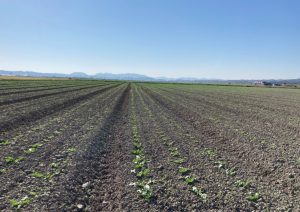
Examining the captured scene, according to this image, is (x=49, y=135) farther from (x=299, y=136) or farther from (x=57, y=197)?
(x=299, y=136)

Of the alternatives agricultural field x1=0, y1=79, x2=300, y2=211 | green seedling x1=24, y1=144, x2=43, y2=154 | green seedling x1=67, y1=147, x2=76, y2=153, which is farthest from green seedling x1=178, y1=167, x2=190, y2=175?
green seedling x1=24, y1=144, x2=43, y2=154

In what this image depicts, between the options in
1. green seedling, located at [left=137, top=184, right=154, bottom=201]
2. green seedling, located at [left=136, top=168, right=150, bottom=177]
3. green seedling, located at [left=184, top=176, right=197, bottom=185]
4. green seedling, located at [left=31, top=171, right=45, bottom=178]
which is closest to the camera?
green seedling, located at [left=137, top=184, right=154, bottom=201]

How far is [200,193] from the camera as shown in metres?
7.31

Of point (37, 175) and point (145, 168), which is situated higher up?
point (37, 175)

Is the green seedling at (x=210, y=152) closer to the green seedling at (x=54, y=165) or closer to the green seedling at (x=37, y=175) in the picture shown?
the green seedling at (x=54, y=165)

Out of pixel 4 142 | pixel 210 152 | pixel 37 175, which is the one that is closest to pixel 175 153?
pixel 210 152

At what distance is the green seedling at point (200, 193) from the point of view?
706 cm

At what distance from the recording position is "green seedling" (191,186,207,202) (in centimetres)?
706

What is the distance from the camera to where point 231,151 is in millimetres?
11719

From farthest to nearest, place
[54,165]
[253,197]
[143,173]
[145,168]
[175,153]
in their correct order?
[175,153] → [145,168] → [54,165] → [143,173] → [253,197]

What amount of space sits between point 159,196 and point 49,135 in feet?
27.6

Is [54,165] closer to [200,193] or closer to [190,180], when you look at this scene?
[190,180]

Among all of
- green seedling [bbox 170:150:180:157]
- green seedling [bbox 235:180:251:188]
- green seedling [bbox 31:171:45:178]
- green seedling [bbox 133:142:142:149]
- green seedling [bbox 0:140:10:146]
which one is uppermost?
green seedling [bbox 31:171:45:178]

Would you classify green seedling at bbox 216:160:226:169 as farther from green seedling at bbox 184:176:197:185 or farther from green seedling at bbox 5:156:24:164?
green seedling at bbox 5:156:24:164
